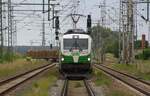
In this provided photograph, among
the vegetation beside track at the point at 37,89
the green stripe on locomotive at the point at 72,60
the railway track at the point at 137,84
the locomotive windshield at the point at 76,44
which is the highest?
the locomotive windshield at the point at 76,44

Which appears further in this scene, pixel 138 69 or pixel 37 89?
pixel 138 69

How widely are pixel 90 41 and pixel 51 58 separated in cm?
5970

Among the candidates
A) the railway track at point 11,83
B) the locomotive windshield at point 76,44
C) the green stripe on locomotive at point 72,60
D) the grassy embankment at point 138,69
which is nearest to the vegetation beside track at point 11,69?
the railway track at point 11,83

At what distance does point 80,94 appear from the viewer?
22.4m

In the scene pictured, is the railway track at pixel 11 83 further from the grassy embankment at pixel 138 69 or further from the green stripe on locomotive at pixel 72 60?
the grassy embankment at pixel 138 69

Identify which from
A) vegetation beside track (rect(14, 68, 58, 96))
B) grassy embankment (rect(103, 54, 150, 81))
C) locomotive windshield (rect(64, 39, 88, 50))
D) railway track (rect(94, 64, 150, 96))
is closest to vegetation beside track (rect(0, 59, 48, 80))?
locomotive windshield (rect(64, 39, 88, 50))

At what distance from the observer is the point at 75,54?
3347 centimetres

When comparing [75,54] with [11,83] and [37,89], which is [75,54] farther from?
[37,89]

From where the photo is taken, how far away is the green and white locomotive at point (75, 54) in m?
A: 33.4

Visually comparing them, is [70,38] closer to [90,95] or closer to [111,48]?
[90,95]

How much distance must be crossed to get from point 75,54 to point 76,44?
0.92m

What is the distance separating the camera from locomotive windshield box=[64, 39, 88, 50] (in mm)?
33938

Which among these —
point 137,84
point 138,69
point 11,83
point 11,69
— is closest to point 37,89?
point 11,83

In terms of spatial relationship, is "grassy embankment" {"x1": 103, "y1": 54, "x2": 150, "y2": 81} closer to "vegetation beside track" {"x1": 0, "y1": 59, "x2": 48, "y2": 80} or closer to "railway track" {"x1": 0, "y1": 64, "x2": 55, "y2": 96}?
"railway track" {"x1": 0, "y1": 64, "x2": 55, "y2": 96}
